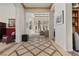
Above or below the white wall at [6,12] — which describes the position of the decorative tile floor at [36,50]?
below

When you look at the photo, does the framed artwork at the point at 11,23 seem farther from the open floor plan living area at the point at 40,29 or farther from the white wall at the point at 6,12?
the white wall at the point at 6,12

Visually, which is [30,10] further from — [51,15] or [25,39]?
[25,39]

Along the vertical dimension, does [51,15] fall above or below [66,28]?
above

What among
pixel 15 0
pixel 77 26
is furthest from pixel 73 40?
pixel 15 0

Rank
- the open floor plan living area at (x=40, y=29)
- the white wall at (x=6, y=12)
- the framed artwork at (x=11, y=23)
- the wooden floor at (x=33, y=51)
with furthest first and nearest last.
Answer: the framed artwork at (x=11, y=23) < the white wall at (x=6, y=12) < the open floor plan living area at (x=40, y=29) < the wooden floor at (x=33, y=51)

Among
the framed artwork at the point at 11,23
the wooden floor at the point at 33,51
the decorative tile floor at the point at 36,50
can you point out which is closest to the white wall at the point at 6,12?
the framed artwork at the point at 11,23

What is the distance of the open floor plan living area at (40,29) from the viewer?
5.38 meters

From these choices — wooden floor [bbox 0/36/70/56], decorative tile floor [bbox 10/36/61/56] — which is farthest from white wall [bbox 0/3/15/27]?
wooden floor [bbox 0/36/70/56]

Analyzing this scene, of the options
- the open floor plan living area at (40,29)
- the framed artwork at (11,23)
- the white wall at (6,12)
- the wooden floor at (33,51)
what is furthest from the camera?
the framed artwork at (11,23)

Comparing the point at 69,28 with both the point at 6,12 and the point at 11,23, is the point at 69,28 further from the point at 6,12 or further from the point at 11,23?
the point at 6,12

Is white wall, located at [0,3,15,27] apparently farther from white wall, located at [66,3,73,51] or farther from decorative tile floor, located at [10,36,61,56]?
white wall, located at [66,3,73,51]

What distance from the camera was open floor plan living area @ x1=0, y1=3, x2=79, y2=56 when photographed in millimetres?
5383

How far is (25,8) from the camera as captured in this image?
11.5 metres

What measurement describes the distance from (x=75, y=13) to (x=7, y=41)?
421 centimetres
